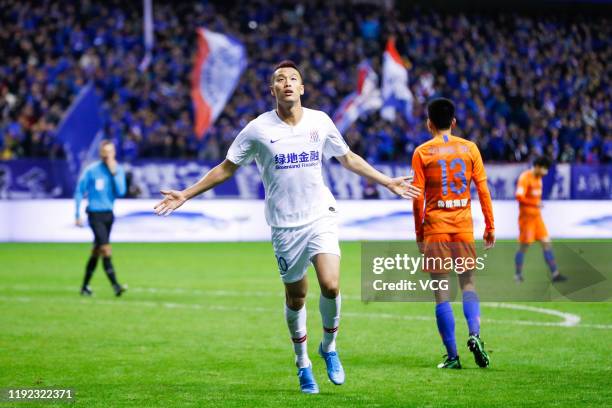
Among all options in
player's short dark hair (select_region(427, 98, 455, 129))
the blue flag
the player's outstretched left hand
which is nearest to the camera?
the player's outstretched left hand

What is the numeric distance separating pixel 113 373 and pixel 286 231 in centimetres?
225

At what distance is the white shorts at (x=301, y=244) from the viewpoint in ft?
27.1

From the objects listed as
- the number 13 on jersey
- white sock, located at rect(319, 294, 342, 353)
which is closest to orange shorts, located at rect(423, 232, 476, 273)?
the number 13 on jersey

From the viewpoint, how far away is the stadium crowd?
3297 centimetres

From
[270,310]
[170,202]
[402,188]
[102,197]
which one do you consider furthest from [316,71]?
[170,202]

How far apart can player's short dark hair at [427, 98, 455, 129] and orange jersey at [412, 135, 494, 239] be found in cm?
13

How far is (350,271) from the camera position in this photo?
2102cm

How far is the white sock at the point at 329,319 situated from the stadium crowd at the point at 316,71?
2245cm

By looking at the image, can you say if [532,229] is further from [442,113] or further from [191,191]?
[191,191]

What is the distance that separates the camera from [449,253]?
9.52 m

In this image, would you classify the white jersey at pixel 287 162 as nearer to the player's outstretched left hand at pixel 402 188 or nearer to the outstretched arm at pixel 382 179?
the outstretched arm at pixel 382 179

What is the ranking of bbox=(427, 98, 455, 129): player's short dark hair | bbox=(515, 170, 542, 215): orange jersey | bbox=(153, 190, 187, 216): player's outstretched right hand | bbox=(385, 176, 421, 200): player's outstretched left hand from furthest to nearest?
bbox=(515, 170, 542, 215): orange jersey → bbox=(427, 98, 455, 129): player's short dark hair → bbox=(385, 176, 421, 200): player's outstretched left hand → bbox=(153, 190, 187, 216): player's outstretched right hand

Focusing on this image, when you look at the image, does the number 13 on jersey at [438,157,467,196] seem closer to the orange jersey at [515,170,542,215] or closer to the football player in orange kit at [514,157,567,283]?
the football player in orange kit at [514,157,567,283]

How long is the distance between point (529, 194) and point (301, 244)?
1154 centimetres
